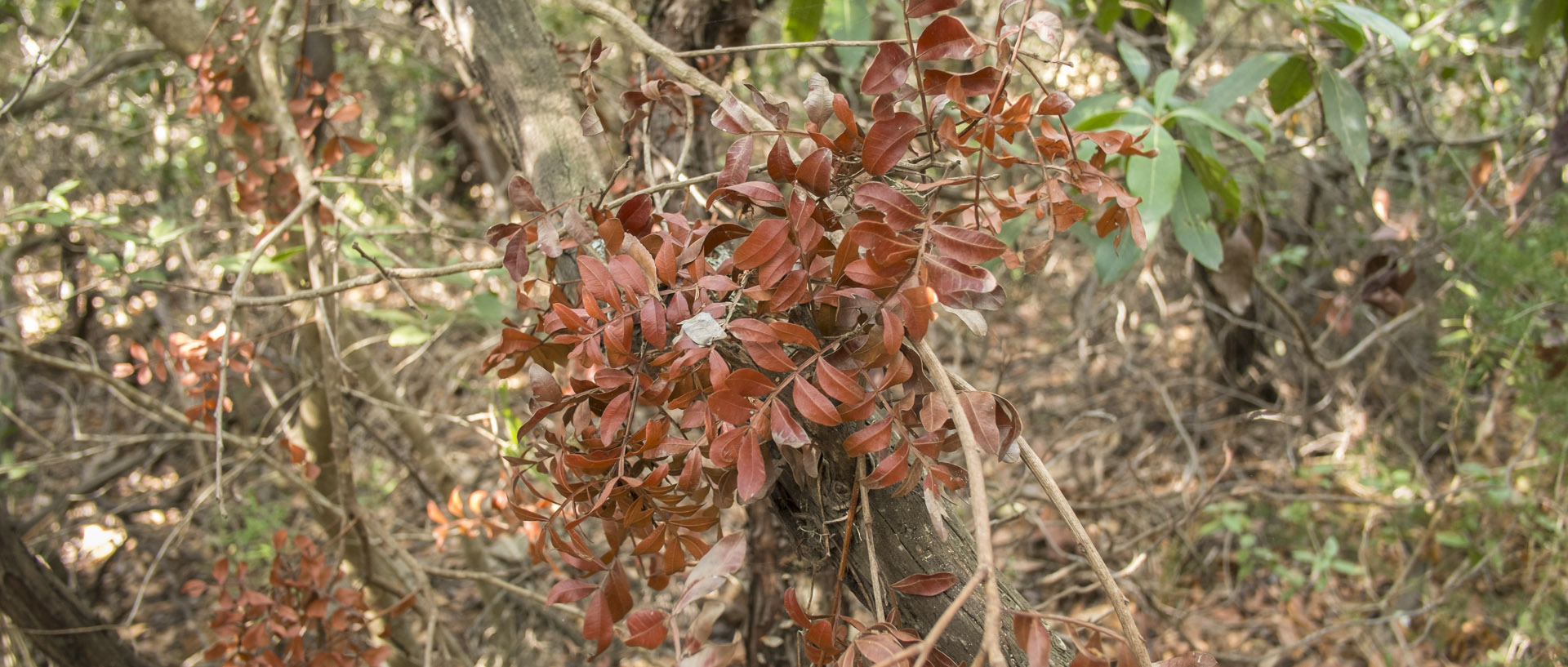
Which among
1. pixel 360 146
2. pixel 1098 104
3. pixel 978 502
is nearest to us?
pixel 978 502

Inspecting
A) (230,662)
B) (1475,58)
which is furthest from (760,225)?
(1475,58)

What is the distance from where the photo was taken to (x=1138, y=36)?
9.24 ft

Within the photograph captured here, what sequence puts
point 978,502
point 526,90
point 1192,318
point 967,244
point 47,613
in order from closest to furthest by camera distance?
point 978,502
point 967,244
point 526,90
point 47,613
point 1192,318

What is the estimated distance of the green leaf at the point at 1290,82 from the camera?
183 cm

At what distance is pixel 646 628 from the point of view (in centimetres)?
84

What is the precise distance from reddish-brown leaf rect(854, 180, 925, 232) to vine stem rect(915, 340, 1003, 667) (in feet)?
0.41

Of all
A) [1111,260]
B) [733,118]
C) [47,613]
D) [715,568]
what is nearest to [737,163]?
[733,118]

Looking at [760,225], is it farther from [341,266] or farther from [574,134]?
[341,266]

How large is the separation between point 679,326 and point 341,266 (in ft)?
8.72

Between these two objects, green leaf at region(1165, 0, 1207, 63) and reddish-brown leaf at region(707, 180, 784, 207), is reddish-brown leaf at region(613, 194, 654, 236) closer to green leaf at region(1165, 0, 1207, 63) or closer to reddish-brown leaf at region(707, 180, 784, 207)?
reddish-brown leaf at region(707, 180, 784, 207)

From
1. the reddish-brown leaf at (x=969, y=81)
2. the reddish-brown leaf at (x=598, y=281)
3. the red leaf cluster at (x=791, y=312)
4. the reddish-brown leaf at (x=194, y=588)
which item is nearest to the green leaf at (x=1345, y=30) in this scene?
the red leaf cluster at (x=791, y=312)

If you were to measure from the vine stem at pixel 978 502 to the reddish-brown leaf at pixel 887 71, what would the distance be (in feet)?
0.87

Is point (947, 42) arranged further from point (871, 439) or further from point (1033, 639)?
point (1033, 639)

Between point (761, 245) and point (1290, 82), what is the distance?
5.41ft
